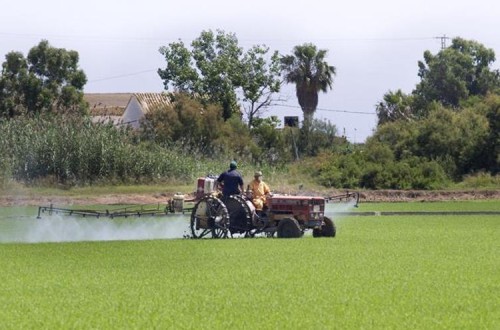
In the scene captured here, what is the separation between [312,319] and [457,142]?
57.7m

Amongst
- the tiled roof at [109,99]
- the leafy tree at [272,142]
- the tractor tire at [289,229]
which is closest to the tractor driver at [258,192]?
the tractor tire at [289,229]

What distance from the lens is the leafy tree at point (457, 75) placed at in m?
110

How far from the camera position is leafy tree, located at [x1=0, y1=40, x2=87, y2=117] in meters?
88.6

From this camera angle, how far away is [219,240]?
101ft

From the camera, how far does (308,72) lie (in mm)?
99938

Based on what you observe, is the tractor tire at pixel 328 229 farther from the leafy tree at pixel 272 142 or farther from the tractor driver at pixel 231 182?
the leafy tree at pixel 272 142

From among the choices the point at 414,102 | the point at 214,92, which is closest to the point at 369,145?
the point at 214,92

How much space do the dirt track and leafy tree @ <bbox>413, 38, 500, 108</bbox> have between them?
42424mm

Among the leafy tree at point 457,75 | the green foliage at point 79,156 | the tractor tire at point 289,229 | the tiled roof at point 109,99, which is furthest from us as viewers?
the tiled roof at point 109,99

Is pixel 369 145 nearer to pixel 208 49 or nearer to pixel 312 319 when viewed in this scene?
pixel 208 49

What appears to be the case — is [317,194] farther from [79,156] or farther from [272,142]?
[272,142]

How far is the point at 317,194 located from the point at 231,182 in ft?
98.6

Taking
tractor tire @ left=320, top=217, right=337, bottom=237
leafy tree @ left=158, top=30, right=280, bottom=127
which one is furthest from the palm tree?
tractor tire @ left=320, top=217, right=337, bottom=237

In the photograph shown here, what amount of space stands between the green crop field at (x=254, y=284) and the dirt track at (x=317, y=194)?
26141 millimetres
